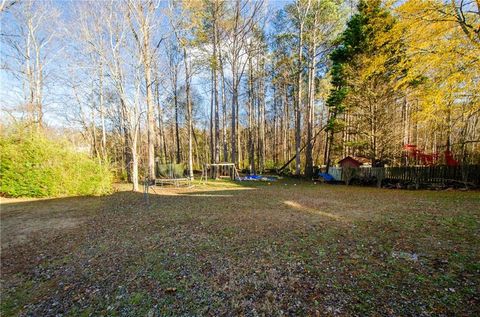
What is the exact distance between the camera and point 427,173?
9758mm

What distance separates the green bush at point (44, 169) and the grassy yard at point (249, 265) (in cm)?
413

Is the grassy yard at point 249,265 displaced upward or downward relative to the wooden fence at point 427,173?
downward

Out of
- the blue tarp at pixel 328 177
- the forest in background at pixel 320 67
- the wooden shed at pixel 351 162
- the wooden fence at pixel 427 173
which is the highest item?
the forest in background at pixel 320 67

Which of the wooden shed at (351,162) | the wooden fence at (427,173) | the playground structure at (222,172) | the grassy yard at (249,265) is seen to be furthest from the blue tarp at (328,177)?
the grassy yard at (249,265)

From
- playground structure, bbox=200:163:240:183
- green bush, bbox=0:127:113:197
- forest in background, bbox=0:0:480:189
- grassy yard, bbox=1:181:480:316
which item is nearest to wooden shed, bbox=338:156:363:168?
forest in background, bbox=0:0:480:189

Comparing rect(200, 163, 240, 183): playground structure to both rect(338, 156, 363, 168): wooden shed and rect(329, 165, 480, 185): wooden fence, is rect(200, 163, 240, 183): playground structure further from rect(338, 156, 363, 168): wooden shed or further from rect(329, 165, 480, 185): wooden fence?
rect(329, 165, 480, 185): wooden fence

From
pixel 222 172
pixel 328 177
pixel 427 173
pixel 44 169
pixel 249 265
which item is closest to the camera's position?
pixel 249 265

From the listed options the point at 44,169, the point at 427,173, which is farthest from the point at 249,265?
the point at 427,173

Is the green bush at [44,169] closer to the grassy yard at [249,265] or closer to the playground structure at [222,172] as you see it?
the grassy yard at [249,265]

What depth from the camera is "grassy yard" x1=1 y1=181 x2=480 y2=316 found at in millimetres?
2229

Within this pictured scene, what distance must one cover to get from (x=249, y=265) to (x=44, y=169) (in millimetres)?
9976

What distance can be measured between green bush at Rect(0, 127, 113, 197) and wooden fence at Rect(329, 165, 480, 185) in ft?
43.0

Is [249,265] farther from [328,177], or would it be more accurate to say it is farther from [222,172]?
[222,172]

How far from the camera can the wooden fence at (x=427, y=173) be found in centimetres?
880
